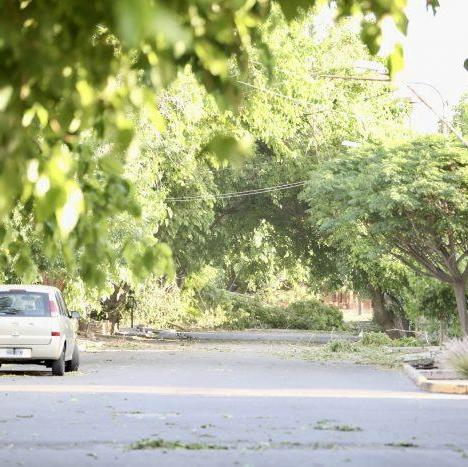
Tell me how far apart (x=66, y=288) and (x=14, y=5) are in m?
31.9

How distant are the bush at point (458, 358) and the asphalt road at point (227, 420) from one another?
920 millimetres

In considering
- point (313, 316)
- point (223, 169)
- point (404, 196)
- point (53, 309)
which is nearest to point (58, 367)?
point (53, 309)

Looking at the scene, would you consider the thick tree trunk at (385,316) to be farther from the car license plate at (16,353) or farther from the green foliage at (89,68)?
the green foliage at (89,68)

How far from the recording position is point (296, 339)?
190 ft

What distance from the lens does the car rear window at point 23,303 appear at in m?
23.9

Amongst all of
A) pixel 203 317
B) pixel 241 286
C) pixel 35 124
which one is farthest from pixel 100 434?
pixel 241 286

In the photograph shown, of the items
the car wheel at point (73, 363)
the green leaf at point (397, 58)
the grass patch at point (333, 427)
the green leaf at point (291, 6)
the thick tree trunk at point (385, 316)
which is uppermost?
the thick tree trunk at point (385, 316)

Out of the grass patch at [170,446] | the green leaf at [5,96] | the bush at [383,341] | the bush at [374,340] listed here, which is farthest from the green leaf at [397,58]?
the bush at [374,340]

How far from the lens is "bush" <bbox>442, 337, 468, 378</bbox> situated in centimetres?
2327

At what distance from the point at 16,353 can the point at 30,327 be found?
0.55 meters

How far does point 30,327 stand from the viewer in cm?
2377

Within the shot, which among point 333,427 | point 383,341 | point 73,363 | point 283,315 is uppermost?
point 283,315

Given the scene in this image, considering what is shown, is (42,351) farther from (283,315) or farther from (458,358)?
(283,315)

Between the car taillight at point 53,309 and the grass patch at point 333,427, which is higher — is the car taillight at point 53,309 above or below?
above
